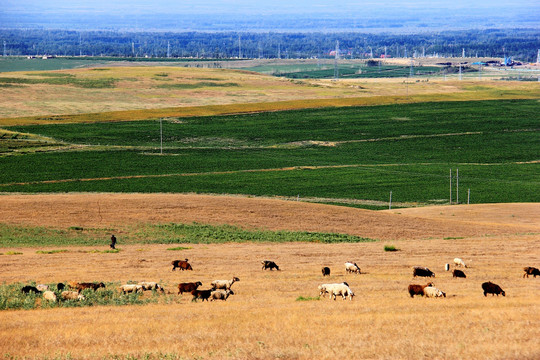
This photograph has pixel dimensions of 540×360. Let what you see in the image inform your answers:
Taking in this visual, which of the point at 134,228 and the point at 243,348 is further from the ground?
the point at 243,348

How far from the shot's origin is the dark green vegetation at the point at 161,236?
146 feet

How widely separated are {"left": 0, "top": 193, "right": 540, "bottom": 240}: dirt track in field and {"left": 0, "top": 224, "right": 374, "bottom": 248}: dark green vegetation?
4.18ft

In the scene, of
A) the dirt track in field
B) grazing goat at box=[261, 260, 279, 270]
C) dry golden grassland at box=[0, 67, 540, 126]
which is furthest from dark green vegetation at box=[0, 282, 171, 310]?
dry golden grassland at box=[0, 67, 540, 126]

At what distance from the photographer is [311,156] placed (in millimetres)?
99375

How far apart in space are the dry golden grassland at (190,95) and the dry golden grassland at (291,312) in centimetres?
9071

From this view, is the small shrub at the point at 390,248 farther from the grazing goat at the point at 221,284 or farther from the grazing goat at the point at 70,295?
the grazing goat at the point at 70,295

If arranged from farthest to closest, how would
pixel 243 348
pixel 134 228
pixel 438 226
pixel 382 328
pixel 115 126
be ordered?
pixel 115 126 → pixel 438 226 → pixel 134 228 → pixel 382 328 → pixel 243 348

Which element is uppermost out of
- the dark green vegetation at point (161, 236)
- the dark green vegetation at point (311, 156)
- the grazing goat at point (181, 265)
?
the grazing goat at point (181, 265)

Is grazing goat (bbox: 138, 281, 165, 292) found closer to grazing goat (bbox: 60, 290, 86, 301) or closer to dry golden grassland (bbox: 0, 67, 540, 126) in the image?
grazing goat (bbox: 60, 290, 86, 301)

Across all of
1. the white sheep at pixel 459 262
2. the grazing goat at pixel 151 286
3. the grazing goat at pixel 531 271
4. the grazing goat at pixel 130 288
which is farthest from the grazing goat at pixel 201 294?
the grazing goat at pixel 531 271

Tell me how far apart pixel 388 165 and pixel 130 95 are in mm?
81765

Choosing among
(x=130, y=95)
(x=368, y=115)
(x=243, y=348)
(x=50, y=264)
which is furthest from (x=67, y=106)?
(x=243, y=348)

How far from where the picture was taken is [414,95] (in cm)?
17050

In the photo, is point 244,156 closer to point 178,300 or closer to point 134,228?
point 134,228
